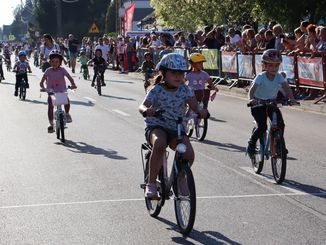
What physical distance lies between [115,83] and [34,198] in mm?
23221

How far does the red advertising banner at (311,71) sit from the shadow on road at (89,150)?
7.98 m

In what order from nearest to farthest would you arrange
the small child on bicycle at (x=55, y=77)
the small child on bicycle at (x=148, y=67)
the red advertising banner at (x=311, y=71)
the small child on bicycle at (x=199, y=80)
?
the small child on bicycle at (x=199, y=80)
the small child on bicycle at (x=55, y=77)
the red advertising banner at (x=311, y=71)
the small child on bicycle at (x=148, y=67)

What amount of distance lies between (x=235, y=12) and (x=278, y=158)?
99.2 feet

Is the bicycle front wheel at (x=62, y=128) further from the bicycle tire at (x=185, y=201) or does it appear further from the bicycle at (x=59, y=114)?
the bicycle tire at (x=185, y=201)

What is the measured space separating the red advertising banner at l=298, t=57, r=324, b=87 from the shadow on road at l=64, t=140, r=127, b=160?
798 centimetres

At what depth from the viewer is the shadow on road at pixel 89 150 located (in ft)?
38.9

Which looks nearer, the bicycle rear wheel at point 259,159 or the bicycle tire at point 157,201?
the bicycle tire at point 157,201

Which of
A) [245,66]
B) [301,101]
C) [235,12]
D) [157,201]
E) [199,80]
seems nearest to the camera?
[157,201]

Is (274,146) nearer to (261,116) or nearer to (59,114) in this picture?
(261,116)

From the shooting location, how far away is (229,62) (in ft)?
84.3

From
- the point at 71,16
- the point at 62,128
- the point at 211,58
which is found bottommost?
the point at 62,128

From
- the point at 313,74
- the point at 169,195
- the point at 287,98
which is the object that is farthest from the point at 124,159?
the point at 313,74

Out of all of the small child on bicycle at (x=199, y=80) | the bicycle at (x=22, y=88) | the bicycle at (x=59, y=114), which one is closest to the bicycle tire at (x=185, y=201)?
the small child on bicycle at (x=199, y=80)

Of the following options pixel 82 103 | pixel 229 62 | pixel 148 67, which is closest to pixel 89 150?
pixel 82 103
